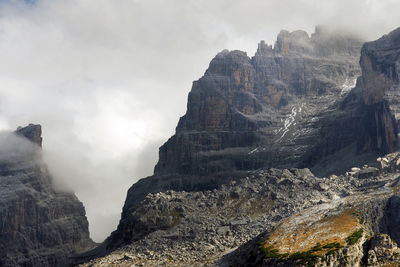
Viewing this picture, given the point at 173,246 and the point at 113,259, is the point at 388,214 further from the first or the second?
the point at 113,259

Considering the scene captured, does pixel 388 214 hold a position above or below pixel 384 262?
above

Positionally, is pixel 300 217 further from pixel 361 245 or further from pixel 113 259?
pixel 113 259

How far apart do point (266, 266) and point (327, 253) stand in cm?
1542

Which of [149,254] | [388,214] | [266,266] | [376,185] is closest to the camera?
[266,266]

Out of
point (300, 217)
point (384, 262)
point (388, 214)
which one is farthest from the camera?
point (300, 217)

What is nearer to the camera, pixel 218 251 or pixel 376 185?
pixel 218 251

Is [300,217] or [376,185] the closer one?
[300,217]

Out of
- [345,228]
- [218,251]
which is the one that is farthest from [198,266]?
[345,228]

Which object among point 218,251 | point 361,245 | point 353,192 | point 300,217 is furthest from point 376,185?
point 361,245

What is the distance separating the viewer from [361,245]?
5344 inches

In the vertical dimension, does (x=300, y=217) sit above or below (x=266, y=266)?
above

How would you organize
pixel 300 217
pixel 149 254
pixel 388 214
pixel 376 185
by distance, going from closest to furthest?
1. pixel 388 214
2. pixel 300 217
3. pixel 149 254
4. pixel 376 185

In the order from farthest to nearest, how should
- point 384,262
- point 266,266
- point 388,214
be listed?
1. point 388,214
2. point 266,266
3. point 384,262

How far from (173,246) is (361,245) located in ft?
218
